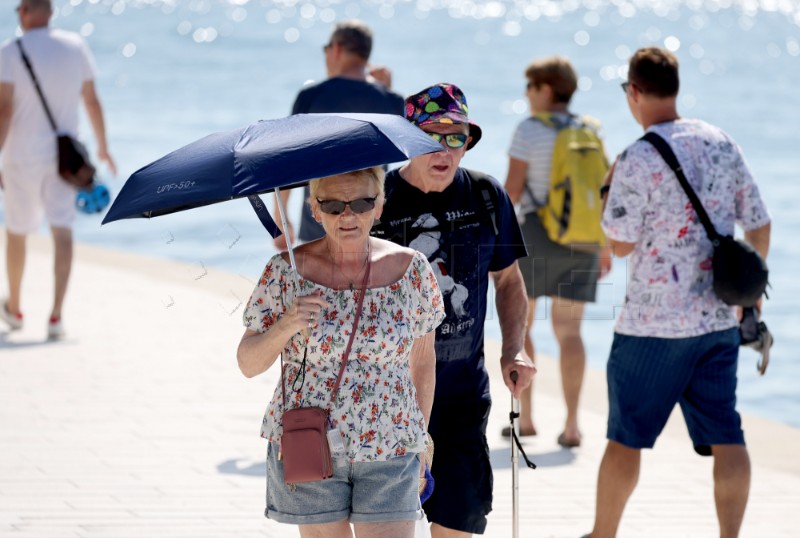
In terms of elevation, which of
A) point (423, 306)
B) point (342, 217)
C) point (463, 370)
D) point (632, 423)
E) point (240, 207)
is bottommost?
point (240, 207)

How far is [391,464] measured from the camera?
3.90 m

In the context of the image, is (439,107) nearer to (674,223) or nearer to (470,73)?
(674,223)

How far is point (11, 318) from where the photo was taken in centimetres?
948

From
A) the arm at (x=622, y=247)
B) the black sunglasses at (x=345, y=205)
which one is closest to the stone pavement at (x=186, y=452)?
the black sunglasses at (x=345, y=205)

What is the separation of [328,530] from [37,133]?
5.97 metres

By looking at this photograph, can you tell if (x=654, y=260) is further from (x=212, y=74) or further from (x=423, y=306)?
(x=212, y=74)

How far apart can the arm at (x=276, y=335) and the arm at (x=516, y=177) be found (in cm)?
357

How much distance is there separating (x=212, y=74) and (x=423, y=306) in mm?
34196

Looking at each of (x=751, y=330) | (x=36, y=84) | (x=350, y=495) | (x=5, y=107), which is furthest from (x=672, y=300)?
(x=5, y=107)

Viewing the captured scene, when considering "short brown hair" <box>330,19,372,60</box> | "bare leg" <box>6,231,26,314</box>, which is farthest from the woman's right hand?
"bare leg" <box>6,231,26,314</box>

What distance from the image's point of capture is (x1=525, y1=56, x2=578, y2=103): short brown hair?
24.1 feet

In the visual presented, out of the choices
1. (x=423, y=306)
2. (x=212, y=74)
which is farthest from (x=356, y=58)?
(x=212, y=74)

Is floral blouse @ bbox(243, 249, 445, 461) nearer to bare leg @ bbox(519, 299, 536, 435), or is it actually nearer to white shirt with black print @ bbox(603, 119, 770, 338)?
white shirt with black print @ bbox(603, 119, 770, 338)

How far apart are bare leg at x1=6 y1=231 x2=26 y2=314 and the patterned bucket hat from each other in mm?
5385
